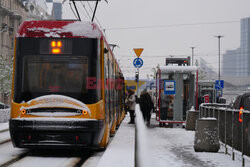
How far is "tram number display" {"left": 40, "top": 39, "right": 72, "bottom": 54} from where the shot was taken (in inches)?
404

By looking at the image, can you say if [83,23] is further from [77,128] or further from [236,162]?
[236,162]

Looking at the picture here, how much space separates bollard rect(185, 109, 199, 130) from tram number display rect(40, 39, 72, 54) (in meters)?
10.2

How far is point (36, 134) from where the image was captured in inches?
392

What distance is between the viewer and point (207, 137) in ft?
40.0

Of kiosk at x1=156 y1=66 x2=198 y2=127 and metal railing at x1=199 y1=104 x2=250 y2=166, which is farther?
kiosk at x1=156 y1=66 x2=198 y2=127

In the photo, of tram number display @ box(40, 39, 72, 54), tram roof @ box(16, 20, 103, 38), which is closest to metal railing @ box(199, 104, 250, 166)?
tram roof @ box(16, 20, 103, 38)

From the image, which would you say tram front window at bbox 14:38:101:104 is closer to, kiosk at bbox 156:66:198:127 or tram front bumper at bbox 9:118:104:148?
tram front bumper at bbox 9:118:104:148

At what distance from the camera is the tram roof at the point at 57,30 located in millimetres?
10359

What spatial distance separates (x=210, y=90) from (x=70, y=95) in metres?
30.5

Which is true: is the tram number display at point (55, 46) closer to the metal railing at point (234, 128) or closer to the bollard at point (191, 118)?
the metal railing at point (234, 128)

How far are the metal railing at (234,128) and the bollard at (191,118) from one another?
545 centimetres

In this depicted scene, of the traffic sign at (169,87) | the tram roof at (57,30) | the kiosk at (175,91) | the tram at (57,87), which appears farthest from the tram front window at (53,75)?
the traffic sign at (169,87)

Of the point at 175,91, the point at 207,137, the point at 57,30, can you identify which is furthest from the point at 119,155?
the point at 175,91

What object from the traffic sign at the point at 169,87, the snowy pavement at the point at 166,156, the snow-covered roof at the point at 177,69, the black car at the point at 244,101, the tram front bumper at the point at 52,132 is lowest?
the snowy pavement at the point at 166,156
